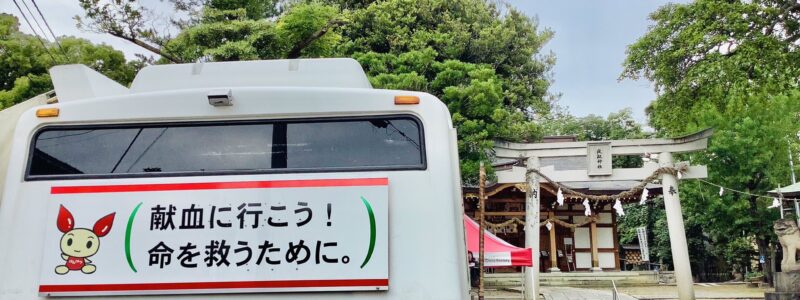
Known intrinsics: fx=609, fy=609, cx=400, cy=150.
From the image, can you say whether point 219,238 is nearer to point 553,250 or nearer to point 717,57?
point 717,57

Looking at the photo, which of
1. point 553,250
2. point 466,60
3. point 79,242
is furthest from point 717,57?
point 553,250

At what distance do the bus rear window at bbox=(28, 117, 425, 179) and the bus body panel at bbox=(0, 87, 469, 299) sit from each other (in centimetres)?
5

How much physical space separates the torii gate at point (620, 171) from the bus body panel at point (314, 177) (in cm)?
1337

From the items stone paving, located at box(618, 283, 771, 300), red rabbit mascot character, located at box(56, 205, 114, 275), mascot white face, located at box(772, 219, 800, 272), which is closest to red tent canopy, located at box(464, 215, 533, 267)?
mascot white face, located at box(772, 219, 800, 272)

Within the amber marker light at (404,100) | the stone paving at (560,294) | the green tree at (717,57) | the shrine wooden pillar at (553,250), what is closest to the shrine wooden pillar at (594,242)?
the shrine wooden pillar at (553,250)

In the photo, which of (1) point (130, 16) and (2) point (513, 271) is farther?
(2) point (513, 271)

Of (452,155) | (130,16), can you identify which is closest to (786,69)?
(452,155)

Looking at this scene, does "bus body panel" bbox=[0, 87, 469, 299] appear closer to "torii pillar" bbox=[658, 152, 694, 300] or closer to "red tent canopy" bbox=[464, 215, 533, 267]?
"red tent canopy" bbox=[464, 215, 533, 267]

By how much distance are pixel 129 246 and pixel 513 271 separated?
24714mm

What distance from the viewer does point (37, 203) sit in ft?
11.8

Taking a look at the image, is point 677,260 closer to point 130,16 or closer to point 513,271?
point 513,271

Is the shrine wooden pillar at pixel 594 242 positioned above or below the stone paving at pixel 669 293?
above

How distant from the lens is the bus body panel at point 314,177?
3.34 m

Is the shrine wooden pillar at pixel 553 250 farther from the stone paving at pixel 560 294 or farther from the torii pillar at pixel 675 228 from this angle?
the torii pillar at pixel 675 228
